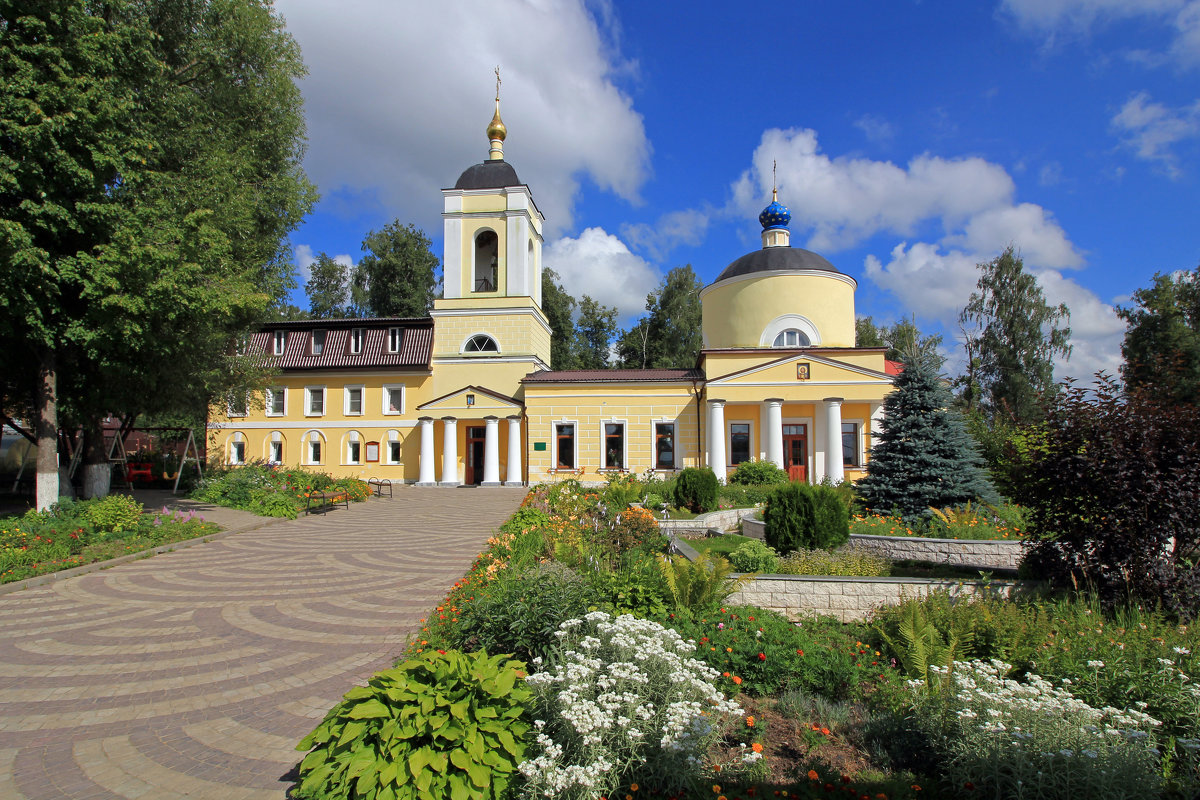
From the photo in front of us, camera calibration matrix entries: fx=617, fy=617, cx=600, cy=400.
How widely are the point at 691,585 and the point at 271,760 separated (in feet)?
12.2

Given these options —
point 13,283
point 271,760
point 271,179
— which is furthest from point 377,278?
point 271,760

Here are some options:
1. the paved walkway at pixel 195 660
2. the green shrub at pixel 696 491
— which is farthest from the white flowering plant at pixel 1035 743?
the green shrub at pixel 696 491

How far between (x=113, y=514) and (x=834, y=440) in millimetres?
21728

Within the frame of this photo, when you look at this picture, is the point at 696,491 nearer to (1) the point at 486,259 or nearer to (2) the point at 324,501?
(2) the point at 324,501

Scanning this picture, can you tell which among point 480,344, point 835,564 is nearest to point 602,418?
point 480,344

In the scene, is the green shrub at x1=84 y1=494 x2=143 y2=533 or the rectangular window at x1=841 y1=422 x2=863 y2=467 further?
the rectangular window at x1=841 y1=422 x2=863 y2=467

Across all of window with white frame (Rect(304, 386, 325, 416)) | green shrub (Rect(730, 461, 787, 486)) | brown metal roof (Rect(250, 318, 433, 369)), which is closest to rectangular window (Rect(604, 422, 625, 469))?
green shrub (Rect(730, 461, 787, 486))

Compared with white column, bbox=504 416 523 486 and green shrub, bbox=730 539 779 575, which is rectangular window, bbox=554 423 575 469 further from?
green shrub, bbox=730 539 779 575

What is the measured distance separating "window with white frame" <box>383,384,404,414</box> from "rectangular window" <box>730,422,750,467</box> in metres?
15.3

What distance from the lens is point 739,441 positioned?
83.4 feet

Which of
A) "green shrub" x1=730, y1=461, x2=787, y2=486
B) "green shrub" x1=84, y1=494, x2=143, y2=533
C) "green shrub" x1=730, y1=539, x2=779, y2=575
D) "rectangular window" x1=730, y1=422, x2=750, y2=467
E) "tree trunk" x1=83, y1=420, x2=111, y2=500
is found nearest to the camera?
"green shrub" x1=730, y1=539, x2=779, y2=575

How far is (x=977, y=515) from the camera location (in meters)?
10.0

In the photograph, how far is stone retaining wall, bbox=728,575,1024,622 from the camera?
6.64 metres

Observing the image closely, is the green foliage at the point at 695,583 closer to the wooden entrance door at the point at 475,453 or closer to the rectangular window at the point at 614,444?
the rectangular window at the point at 614,444
